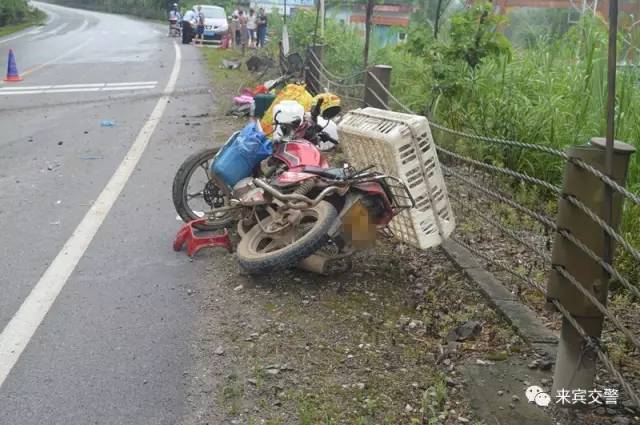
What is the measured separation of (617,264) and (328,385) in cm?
229

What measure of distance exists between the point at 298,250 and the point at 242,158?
55.8 inches

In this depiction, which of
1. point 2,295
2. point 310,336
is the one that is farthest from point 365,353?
point 2,295

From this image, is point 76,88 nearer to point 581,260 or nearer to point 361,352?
point 361,352

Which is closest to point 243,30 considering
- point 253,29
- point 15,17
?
point 253,29

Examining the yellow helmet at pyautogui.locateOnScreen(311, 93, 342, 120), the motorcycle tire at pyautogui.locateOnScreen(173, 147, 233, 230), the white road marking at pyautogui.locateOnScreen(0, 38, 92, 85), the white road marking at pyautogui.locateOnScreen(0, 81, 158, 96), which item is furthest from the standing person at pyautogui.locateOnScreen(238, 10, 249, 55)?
the motorcycle tire at pyautogui.locateOnScreen(173, 147, 233, 230)

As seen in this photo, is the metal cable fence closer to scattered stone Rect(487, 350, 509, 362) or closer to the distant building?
scattered stone Rect(487, 350, 509, 362)

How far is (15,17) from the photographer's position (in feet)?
163

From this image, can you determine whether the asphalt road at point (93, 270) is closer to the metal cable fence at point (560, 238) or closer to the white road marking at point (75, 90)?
the metal cable fence at point (560, 238)

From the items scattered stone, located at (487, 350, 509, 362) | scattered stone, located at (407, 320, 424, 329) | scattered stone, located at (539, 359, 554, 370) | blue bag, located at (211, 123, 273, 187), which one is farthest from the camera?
blue bag, located at (211, 123, 273, 187)

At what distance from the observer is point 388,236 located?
5973mm

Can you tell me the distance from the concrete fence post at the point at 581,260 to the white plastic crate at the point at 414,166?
1760mm

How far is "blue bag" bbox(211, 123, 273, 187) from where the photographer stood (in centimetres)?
588

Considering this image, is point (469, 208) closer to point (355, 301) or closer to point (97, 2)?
point (355, 301)

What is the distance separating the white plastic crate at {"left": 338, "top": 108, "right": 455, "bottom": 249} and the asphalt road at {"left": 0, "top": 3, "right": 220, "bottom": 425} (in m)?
1.54
